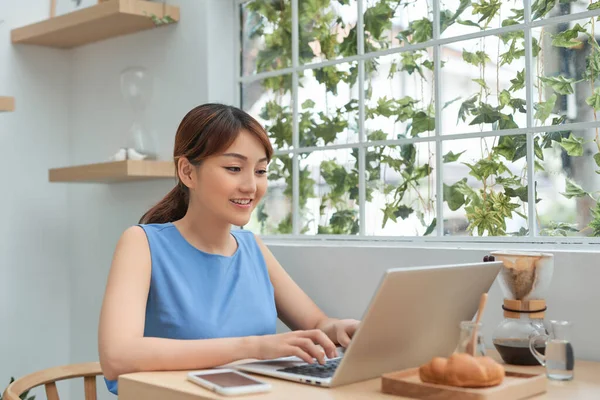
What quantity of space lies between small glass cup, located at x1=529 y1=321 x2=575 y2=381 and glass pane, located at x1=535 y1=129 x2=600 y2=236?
55 centimetres

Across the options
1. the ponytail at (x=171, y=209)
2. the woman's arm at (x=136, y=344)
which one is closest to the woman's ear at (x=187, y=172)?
the ponytail at (x=171, y=209)

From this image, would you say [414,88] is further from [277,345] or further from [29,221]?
[29,221]

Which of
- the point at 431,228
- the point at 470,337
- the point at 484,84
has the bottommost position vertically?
the point at 470,337

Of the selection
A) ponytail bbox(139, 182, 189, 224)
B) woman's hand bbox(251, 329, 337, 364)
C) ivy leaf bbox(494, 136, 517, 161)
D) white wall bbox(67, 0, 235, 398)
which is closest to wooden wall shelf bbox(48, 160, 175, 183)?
white wall bbox(67, 0, 235, 398)

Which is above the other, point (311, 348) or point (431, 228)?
point (431, 228)

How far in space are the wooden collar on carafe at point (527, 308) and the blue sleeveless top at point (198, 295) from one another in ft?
2.19

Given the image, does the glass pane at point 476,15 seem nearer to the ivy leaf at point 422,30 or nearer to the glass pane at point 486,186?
the ivy leaf at point 422,30

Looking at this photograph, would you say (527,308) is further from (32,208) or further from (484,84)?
(32,208)

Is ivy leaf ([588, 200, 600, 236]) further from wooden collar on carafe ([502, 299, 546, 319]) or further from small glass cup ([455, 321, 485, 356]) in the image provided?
small glass cup ([455, 321, 485, 356])

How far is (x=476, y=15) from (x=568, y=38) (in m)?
0.32

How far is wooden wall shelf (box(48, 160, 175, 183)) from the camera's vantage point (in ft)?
9.67

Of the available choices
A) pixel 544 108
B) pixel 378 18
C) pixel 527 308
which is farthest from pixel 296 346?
pixel 378 18

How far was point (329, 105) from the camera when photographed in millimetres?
2854

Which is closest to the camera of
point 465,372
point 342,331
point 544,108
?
point 465,372
